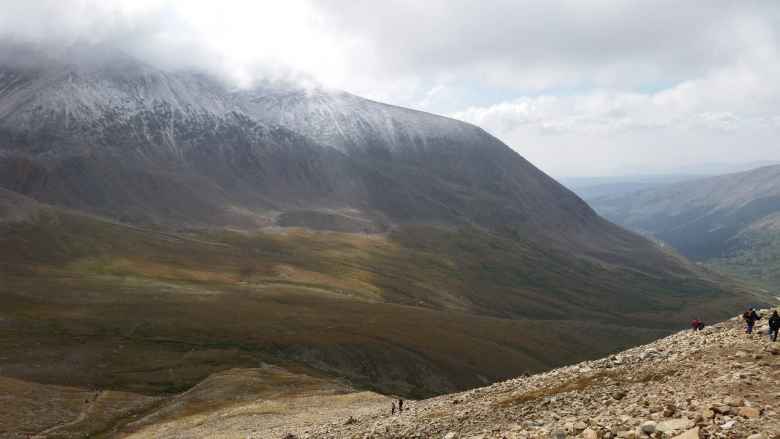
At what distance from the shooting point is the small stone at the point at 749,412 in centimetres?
2042

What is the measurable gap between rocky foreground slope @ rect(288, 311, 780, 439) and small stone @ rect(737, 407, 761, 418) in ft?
0.09

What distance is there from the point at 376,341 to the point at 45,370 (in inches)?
3026

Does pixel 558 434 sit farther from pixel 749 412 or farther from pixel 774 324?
pixel 774 324

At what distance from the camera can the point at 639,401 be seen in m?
25.8

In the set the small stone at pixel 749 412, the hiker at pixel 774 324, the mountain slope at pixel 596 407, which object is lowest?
the mountain slope at pixel 596 407

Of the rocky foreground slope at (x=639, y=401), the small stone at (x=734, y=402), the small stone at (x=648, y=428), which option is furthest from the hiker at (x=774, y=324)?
the small stone at (x=648, y=428)

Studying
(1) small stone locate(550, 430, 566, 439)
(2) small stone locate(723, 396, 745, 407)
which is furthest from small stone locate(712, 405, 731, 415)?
(1) small stone locate(550, 430, 566, 439)

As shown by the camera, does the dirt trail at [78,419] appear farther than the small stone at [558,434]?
Yes

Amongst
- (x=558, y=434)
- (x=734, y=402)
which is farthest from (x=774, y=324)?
(x=558, y=434)

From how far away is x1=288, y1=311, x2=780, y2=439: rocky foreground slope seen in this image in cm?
2077

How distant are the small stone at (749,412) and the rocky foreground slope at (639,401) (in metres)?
0.03

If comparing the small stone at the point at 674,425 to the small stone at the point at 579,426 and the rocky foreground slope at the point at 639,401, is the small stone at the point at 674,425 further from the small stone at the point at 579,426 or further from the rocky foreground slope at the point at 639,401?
the small stone at the point at 579,426

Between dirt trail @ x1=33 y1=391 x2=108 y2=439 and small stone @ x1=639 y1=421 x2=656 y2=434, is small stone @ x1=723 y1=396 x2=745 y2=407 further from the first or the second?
dirt trail @ x1=33 y1=391 x2=108 y2=439

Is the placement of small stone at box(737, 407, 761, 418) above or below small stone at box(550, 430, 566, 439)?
above
